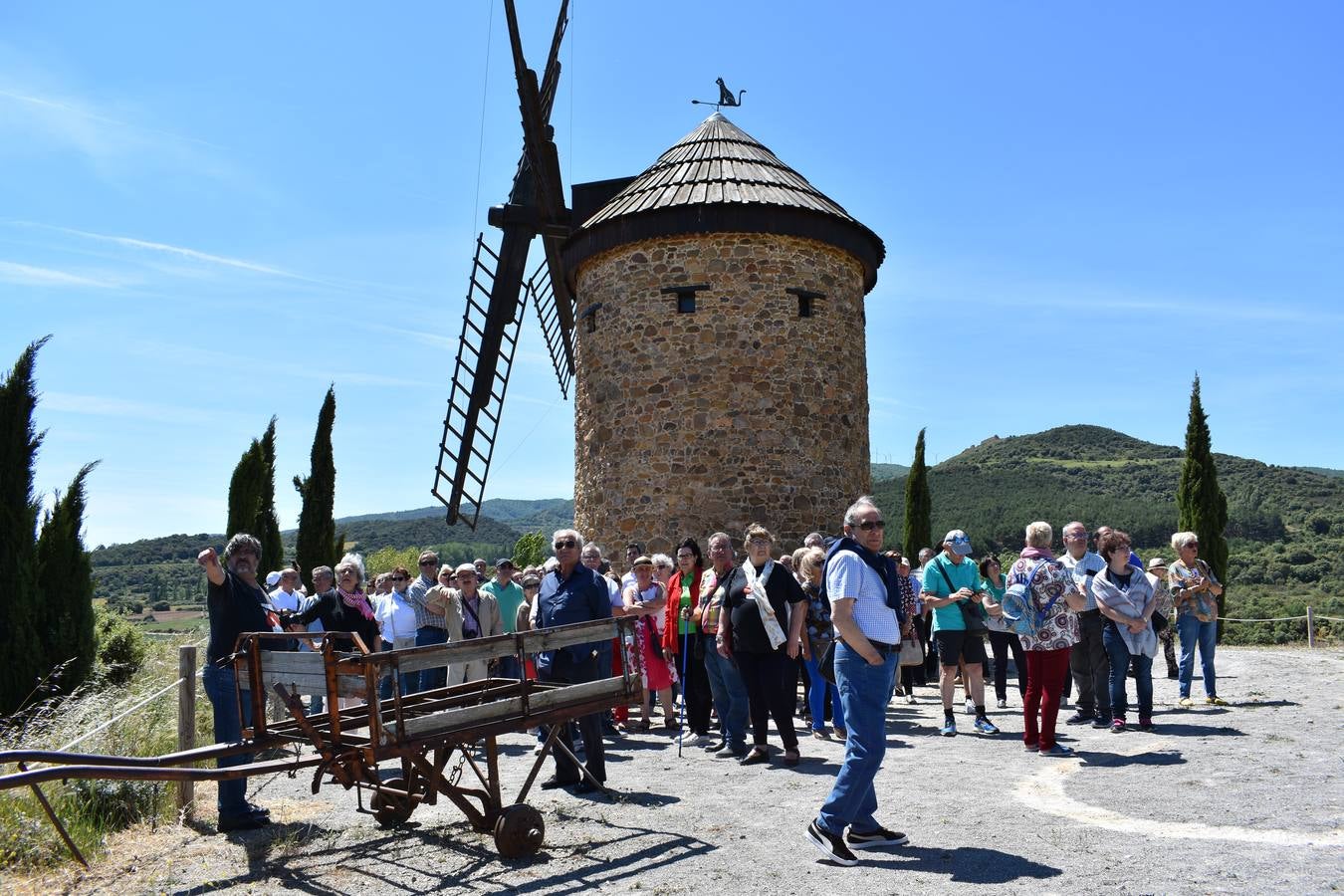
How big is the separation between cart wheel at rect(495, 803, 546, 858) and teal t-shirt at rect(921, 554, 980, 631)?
470 centimetres

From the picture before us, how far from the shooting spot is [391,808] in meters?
6.37

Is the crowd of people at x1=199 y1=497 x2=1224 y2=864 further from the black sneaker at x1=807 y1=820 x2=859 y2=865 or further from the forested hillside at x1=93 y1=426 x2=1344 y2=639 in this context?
the forested hillside at x1=93 y1=426 x2=1344 y2=639

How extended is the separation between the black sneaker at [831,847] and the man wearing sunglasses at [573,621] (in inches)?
80.6

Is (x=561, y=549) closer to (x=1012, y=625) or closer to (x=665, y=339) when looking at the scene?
(x=1012, y=625)

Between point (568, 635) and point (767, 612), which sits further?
point (767, 612)

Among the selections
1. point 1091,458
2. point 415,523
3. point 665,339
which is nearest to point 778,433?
point 665,339

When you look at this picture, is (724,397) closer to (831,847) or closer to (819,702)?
(819,702)

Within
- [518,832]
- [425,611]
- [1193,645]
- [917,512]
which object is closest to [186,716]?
[518,832]

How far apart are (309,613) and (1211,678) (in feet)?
28.7

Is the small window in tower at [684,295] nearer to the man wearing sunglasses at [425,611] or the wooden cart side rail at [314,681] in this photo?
the man wearing sunglasses at [425,611]

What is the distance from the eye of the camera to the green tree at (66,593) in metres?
9.79

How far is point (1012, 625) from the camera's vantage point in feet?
26.8

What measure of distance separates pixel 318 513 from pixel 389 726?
55.0 feet

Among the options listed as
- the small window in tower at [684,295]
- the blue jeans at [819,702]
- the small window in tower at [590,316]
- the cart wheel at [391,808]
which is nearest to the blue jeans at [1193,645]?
the blue jeans at [819,702]
